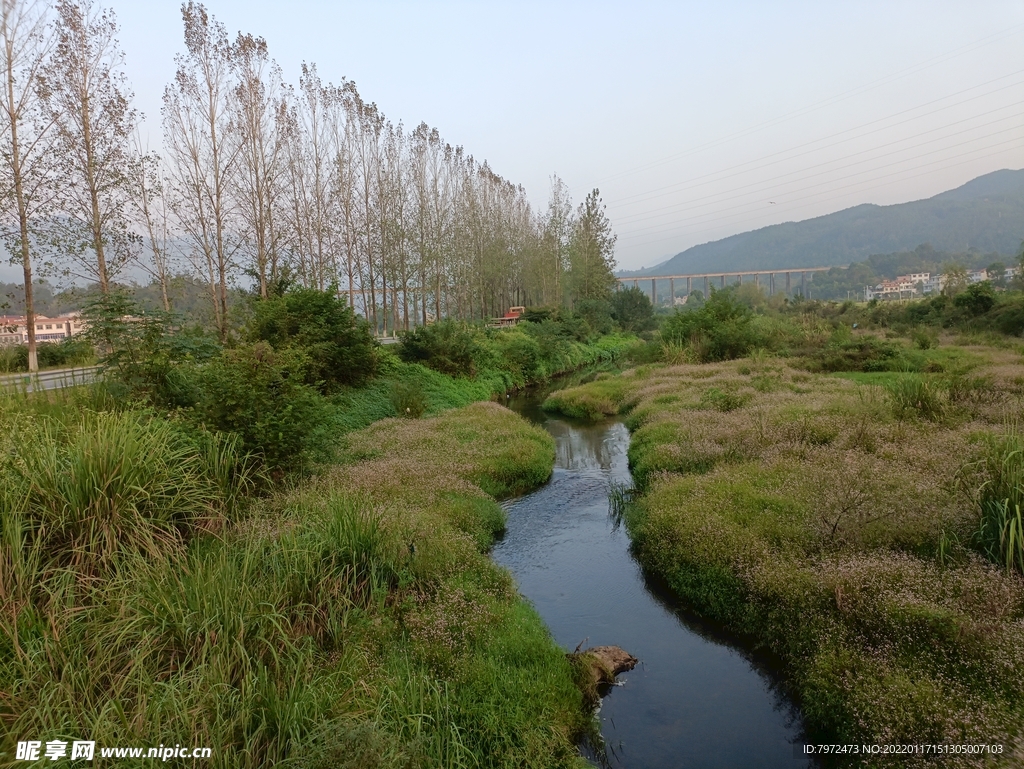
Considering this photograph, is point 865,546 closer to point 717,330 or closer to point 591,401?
point 591,401

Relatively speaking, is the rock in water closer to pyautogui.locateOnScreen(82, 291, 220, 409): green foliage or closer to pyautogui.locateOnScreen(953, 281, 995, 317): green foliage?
pyautogui.locateOnScreen(82, 291, 220, 409): green foliage

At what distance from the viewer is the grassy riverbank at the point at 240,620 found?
4.00 meters

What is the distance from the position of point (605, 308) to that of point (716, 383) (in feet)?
106

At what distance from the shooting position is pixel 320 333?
1788 cm

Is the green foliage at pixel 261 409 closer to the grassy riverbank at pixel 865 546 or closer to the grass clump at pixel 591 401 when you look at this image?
the grassy riverbank at pixel 865 546

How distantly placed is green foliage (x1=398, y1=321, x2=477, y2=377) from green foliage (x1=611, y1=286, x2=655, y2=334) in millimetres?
32463

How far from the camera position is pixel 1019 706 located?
14.9 feet

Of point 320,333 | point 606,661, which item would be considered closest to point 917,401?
point 606,661

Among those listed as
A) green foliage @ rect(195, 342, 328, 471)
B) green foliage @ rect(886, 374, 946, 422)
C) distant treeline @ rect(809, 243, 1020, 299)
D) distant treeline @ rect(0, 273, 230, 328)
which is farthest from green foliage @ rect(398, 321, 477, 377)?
distant treeline @ rect(809, 243, 1020, 299)

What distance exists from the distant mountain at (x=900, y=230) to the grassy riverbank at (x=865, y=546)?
109939mm

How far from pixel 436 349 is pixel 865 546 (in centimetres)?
1936

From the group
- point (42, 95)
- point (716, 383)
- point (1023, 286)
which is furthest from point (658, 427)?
point (1023, 286)

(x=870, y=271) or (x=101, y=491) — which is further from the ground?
(x=870, y=271)

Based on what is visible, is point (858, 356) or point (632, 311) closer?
point (858, 356)
